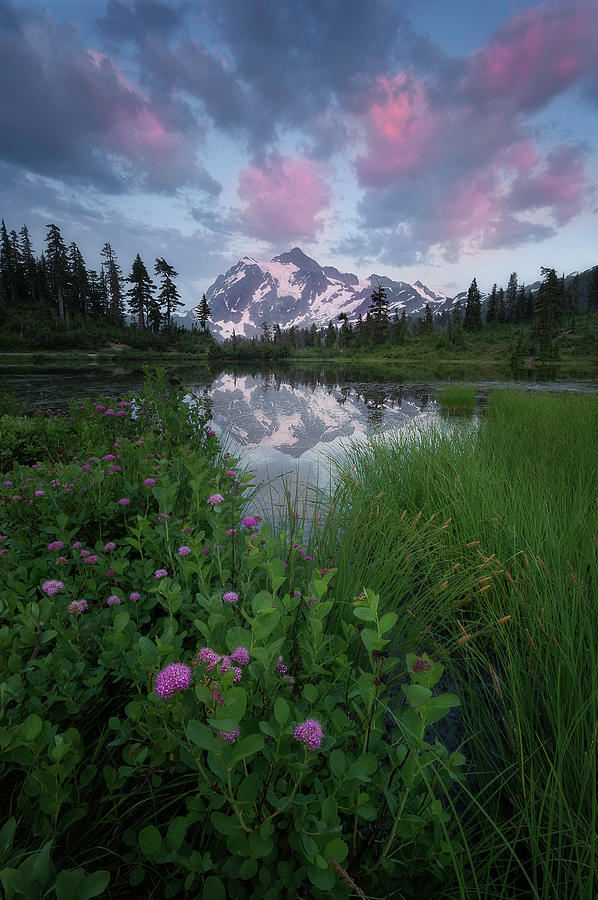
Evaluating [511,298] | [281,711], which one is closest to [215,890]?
[281,711]

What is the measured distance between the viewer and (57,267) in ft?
216

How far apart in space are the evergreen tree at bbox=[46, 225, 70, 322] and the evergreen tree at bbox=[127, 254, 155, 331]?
10836mm

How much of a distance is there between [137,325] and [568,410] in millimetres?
77566

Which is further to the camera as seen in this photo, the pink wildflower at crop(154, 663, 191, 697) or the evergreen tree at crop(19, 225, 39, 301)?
the evergreen tree at crop(19, 225, 39, 301)

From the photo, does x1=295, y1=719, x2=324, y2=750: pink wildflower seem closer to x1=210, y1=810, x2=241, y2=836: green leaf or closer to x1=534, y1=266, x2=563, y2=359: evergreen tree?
x1=210, y1=810, x2=241, y2=836: green leaf

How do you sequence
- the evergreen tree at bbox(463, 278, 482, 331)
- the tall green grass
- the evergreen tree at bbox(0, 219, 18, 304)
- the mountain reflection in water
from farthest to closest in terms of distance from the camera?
1. the evergreen tree at bbox(463, 278, 482, 331)
2. the evergreen tree at bbox(0, 219, 18, 304)
3. the mountain reflection in water
4. the tall green grass

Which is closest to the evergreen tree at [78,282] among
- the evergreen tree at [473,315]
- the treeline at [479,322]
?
the treeline at [479,322]

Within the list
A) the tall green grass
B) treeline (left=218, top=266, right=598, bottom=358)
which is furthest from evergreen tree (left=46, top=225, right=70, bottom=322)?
the tall green grass

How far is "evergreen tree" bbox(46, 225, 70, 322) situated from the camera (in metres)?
65.5

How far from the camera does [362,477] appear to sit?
5441mm

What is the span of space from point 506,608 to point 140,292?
82.3m

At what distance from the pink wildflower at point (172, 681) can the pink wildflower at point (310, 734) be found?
1.11 feet

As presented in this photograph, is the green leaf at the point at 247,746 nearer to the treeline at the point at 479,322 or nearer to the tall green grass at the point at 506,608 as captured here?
the tall green grass at the point at 506,608

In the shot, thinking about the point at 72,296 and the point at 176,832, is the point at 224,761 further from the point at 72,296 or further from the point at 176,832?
the point at 72,296
